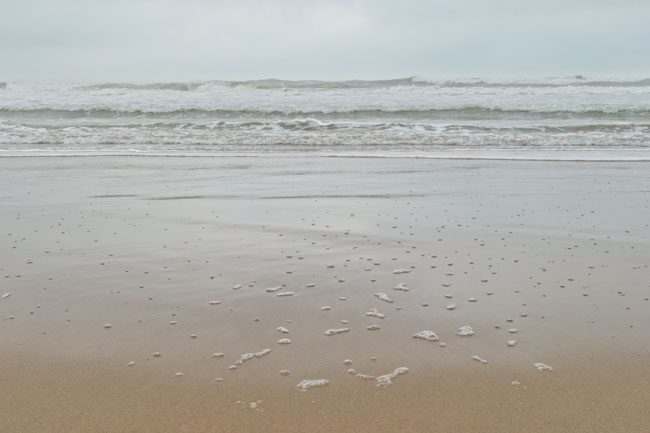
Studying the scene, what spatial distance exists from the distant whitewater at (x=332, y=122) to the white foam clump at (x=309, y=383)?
1051 centimetres

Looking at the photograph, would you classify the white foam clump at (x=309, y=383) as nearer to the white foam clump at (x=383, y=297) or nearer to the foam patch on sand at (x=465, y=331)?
the foam patch on sand at (x=465, y=331)

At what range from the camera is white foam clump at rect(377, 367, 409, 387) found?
103 inches

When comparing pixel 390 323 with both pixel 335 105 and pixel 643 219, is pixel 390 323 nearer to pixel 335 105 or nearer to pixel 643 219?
pixel 643 219

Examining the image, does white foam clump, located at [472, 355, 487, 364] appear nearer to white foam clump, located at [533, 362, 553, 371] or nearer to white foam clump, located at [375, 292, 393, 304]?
white foam clump, located at [533, 362, 553, 371]

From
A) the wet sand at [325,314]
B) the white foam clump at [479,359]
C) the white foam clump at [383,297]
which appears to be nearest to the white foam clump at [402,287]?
the wet sand at [325,314]

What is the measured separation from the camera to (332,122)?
2027 centimetres

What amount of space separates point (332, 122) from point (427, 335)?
17657mm

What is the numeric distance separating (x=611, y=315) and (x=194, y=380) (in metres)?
2.50

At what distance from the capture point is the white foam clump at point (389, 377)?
8.61ft

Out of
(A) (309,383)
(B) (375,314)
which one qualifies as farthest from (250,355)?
(B) (375,314)

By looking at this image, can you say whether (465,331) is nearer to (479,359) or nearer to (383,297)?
(479,359)

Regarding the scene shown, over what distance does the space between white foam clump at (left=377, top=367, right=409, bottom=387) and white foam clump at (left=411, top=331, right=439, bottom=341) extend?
1.20ft

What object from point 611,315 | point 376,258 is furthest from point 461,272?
point 611,315

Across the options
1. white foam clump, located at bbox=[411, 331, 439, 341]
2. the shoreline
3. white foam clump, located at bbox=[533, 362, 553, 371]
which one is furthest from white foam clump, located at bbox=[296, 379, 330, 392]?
the shoreline
